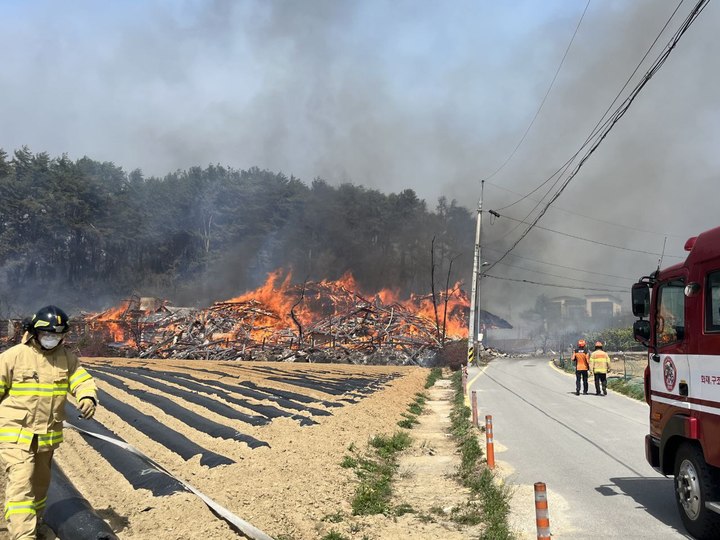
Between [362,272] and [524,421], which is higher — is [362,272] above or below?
above

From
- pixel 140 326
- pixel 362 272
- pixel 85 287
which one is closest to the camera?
pixel 140 326

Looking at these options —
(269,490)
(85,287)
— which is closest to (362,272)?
(85,287)

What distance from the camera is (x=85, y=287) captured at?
5819 centimetres

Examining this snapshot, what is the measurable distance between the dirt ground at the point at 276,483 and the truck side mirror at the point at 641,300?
9.67 feet

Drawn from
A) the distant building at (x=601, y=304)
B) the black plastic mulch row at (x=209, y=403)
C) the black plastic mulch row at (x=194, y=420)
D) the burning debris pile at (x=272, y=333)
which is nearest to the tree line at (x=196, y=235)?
the burning debris pile at (x=272, y=333)

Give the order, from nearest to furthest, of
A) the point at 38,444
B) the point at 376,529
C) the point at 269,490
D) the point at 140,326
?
1. the point at 38,444
2. the point at 376,529
3. the point at 269,490
4. the point at 140,326

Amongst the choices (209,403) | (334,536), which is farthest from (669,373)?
(209,403)

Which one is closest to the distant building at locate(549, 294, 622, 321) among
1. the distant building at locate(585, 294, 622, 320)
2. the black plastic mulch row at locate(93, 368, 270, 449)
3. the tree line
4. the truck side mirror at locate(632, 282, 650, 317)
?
the distant building at locate(585, 294, 622, 320)

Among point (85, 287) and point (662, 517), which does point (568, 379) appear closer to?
point (662, 517)

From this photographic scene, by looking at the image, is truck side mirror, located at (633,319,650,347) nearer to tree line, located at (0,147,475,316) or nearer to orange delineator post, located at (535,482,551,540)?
orange delineator post, located at (535,482,551,540)

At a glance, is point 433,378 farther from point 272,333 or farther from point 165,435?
point 165,435

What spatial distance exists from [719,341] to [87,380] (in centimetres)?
534

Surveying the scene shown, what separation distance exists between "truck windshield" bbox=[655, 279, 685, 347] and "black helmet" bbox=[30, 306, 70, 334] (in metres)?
5.55

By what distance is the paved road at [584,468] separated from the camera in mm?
5996
